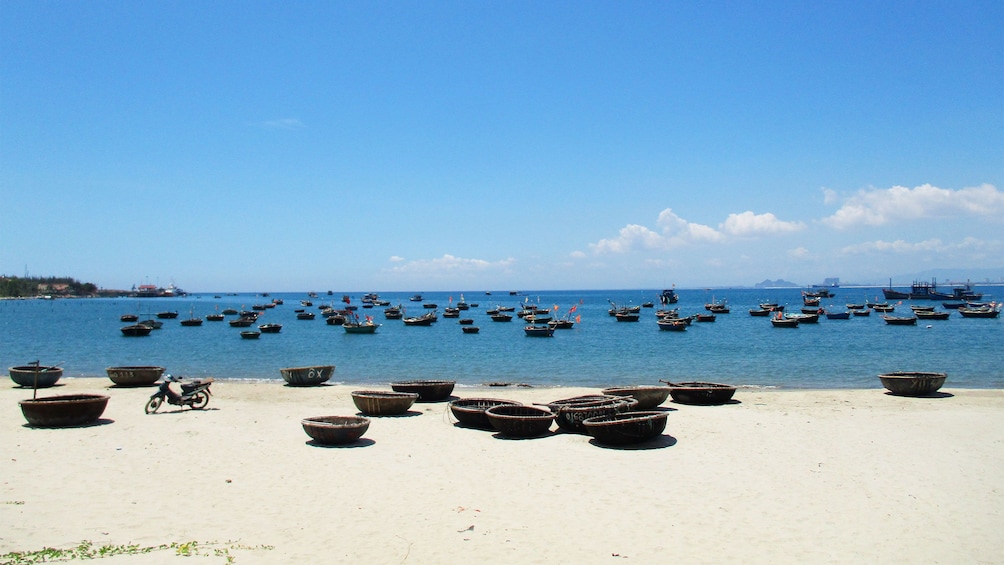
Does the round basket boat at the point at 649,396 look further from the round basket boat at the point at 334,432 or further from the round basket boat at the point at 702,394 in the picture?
the round basket boat at the point at 334,432

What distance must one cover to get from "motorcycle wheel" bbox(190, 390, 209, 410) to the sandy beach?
1.95 metres

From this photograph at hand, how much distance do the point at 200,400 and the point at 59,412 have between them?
4263 mm

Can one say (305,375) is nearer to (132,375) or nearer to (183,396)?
(132,375)

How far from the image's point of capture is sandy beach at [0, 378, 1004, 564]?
8234 mm

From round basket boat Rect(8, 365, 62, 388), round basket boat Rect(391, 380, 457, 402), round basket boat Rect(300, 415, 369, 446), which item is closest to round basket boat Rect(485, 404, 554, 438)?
round basket boat Rect(300, 415, 369, 446)

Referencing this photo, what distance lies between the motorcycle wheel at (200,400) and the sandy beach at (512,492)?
1.95 meters

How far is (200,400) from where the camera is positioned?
777 inches

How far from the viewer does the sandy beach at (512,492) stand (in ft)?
27.0

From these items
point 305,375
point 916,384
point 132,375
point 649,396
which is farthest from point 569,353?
point 132,375

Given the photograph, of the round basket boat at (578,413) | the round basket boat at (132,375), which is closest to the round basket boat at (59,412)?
the round basket boat at (132,375)

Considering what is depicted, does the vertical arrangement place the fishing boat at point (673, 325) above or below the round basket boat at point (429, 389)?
below

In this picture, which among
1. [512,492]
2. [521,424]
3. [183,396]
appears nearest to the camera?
[512,492]

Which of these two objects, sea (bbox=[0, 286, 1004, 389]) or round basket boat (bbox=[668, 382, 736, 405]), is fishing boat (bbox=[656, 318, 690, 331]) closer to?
sea (bbox=[0, 286, 1004, 389])

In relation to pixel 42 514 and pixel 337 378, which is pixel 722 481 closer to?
pixel 42 514
